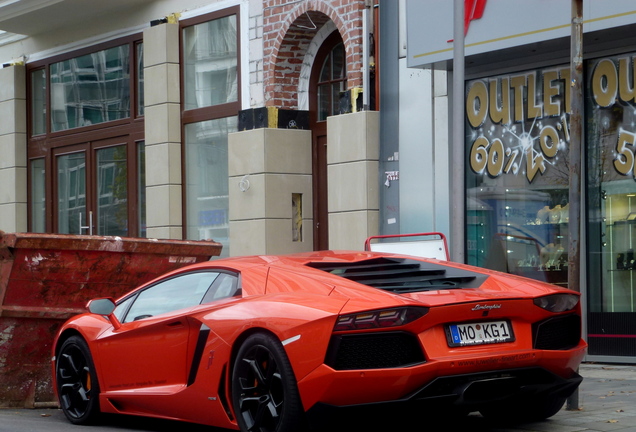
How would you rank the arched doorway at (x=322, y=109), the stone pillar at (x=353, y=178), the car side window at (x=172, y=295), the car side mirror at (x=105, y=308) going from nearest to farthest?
the car side window at (x=172, y=295) < the car side mirror at (x=105, y=308) < the stone pillar at (x=353, y=178) < the arched doorway at (x=322, y=109)

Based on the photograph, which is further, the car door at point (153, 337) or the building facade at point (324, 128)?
the building facade at point (324, 128)

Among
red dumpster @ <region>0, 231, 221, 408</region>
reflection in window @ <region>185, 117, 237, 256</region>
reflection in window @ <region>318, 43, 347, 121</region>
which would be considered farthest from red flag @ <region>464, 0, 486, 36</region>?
reflection in window @ <region>185, 117, 237, 256</region>

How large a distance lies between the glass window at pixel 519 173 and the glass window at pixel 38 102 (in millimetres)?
10030

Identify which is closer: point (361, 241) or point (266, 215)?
point (361, 241)

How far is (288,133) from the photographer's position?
15375mm

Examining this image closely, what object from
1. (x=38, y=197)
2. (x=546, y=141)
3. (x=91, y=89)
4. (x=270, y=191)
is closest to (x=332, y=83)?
(x=270, y=191)

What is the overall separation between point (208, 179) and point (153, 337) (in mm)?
9907

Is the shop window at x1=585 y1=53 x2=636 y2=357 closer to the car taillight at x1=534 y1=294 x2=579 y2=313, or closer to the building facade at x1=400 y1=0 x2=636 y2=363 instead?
the building facade at x1=400 y1=0 x2=636 y2=363

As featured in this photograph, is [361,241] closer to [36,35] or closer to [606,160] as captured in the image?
[606,160]

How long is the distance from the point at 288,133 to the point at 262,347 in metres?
9.57

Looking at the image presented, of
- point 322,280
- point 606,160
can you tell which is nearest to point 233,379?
point 322,280

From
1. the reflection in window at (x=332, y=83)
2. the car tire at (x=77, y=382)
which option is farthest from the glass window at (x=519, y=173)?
the car tire at (x=77, y=382)

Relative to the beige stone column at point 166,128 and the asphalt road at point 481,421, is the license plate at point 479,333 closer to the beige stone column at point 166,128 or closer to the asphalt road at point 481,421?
the asphalt road at point 481,421

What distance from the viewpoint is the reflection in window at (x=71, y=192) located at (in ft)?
63.0
